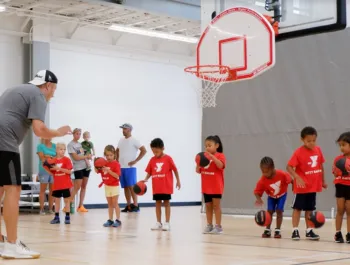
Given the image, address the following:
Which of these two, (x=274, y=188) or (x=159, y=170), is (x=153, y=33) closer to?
(x=159, y=170)

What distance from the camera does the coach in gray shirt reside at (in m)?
6.01

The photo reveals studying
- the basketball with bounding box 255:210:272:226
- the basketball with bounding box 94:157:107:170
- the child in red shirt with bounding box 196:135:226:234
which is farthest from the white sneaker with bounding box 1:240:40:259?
the basketball with bounding box 94:157:107:170

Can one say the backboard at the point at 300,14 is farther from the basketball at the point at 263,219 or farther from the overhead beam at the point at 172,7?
the overhead beam at the point at 172,7

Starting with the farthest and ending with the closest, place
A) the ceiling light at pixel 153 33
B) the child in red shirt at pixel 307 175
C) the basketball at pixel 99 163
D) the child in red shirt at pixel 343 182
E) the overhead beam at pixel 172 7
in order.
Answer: the ceiling light at pixel 153 33 → the overhead beam at pixel 172 7 → the basketball at pixel 99 163 → the child in red shirt at pixel 307 175 → the child in red shirt at pixel 343 182

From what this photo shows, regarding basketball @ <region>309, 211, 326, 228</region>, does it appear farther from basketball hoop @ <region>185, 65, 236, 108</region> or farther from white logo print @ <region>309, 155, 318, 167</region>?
basketball hoop @ <region>185, 65, 236, 108</region>

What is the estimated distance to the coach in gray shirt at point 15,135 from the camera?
19.7 feet

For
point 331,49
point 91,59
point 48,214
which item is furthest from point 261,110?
point 91,59

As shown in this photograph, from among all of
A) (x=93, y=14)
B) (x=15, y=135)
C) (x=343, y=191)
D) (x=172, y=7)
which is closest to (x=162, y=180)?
(x=343, y=191)

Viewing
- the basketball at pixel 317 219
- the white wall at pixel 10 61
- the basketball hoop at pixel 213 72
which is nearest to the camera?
the basketball at pixel 317 219

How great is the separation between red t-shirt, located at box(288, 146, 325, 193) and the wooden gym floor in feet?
2.36

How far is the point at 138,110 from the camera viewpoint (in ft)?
65.4

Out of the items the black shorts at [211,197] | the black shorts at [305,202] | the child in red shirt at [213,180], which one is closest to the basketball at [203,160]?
the child in red shirt at [213,180]

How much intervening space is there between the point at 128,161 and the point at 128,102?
15.4 feet

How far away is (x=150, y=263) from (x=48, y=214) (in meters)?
9.52
